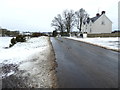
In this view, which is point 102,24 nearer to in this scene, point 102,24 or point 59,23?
point 102,24

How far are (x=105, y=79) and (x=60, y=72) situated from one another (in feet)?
6.09

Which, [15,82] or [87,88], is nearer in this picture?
[87,88]

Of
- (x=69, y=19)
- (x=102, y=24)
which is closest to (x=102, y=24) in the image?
(x=102, y=24)

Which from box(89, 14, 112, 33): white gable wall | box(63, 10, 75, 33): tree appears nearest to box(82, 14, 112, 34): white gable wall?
box(89, 14, 112, 33): white gable wall

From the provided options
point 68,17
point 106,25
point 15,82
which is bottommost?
point 15,82

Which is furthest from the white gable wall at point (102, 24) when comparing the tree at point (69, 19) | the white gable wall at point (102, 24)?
the tree at point (69, 19)

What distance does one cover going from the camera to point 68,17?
68188 millimetres

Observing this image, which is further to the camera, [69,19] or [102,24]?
[69,19]

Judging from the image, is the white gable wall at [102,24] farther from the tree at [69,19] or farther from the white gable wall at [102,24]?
the tree at [69,19]

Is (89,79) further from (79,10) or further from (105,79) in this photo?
(79,10)

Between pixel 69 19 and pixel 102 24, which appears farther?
pixel 69 19

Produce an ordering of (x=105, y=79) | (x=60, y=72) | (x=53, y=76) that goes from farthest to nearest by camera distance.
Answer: (x=60, y=72) → (x=53, y=76) → (x=105, y=79)

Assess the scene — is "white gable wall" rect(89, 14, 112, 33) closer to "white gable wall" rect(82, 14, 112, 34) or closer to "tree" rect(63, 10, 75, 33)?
"white gable wall" rect(82, 14, 112, 34)

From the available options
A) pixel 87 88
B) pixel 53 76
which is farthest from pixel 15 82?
pixel 87 88
